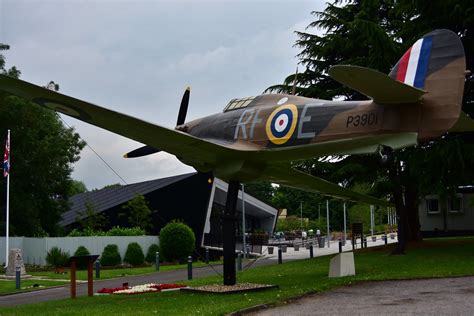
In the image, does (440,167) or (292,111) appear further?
(440,167)

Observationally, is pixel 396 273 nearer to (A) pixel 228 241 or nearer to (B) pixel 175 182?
(A) pixel 228 241

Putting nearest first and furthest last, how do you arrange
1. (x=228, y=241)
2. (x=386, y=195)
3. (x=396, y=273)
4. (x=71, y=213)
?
(x=228, y=241), (x=396, y=273), (x=386, y=195), (x=71, y=213)

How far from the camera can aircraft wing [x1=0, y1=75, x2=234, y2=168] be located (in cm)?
1173

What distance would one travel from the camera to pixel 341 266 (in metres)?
16.6

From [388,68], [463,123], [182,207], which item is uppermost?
[388,68]

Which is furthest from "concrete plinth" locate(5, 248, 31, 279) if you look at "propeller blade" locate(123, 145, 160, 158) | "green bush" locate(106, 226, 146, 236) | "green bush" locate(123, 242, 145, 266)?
"propeller blade" locate(123, 145, 160, 158)

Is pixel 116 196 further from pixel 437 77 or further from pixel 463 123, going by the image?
pixel 437 77

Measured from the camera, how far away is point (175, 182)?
42062 mm

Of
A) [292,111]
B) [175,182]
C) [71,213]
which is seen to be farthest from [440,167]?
[71,213]

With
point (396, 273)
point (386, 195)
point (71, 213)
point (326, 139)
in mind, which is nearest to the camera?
point (326, 139)

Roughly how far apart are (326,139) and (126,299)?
266 inches

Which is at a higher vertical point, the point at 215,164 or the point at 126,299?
the point at 215,164

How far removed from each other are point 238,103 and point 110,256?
2122cm

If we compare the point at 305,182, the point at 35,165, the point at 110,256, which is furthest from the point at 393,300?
the point at 35,165
